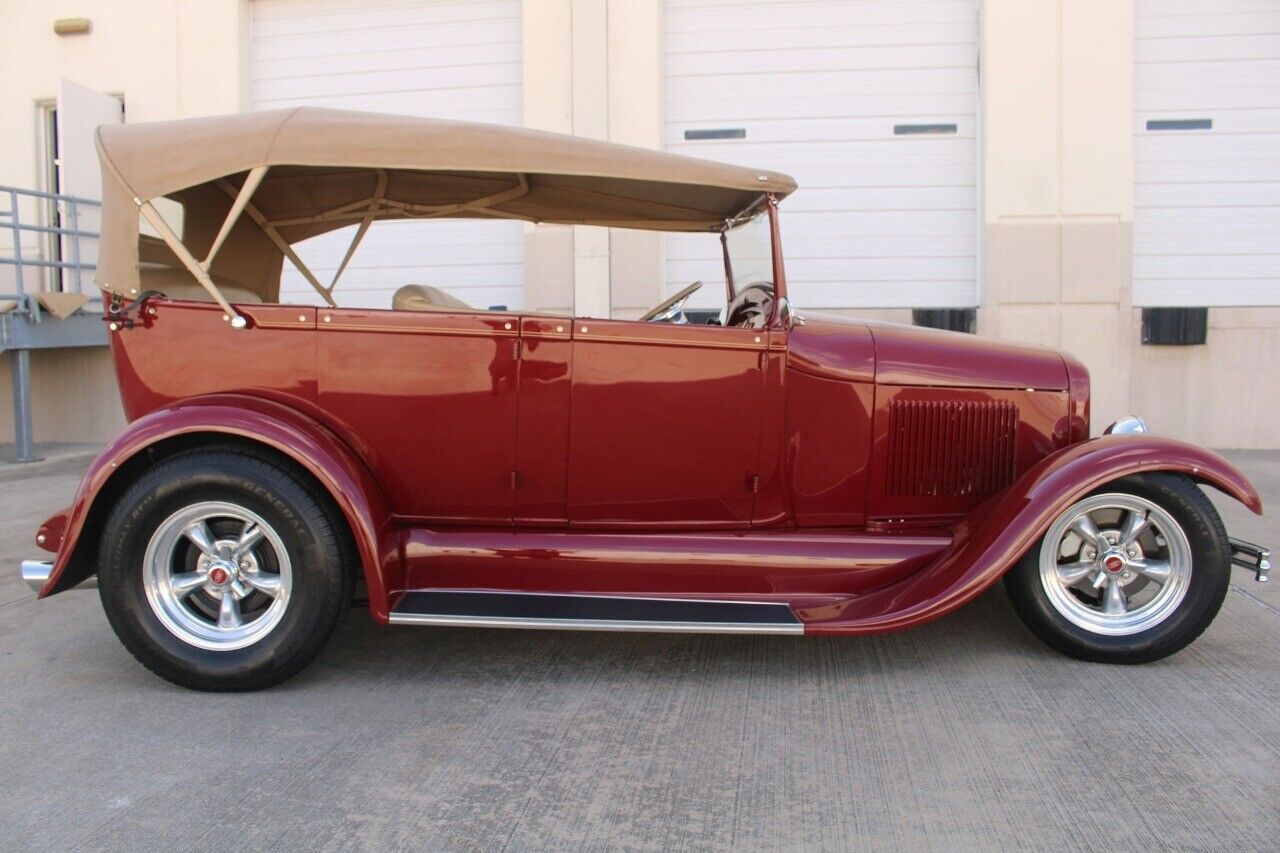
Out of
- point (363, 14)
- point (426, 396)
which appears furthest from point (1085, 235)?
point (426, 396)

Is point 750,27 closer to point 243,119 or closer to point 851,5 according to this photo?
point 851,5

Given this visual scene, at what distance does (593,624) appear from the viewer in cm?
335

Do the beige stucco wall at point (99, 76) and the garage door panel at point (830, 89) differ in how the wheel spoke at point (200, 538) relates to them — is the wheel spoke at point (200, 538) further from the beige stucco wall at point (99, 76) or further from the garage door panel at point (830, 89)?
the beige stucco wall at point (99, 76)

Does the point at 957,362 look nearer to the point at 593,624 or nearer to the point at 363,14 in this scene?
the point at 593,624

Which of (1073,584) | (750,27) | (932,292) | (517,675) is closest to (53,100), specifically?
(750,27)

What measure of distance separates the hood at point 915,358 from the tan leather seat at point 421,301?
4.18 ft

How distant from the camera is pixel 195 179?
365 cm

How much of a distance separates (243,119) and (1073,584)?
337cm

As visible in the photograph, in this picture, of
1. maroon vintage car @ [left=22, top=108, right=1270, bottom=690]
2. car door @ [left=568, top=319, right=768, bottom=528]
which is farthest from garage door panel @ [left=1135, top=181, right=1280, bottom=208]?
car door @ [left=568, top=319, right=768, bottom=528]

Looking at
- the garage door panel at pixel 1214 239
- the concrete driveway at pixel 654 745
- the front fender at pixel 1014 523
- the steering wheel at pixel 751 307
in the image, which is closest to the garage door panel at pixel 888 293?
the garage door panel at pixel 1214 239

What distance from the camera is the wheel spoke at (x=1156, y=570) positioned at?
3.65m

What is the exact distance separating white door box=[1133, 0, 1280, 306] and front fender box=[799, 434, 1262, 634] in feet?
19.1

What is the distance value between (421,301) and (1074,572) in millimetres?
2564

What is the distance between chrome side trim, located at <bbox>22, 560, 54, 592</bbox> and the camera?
138 inches
